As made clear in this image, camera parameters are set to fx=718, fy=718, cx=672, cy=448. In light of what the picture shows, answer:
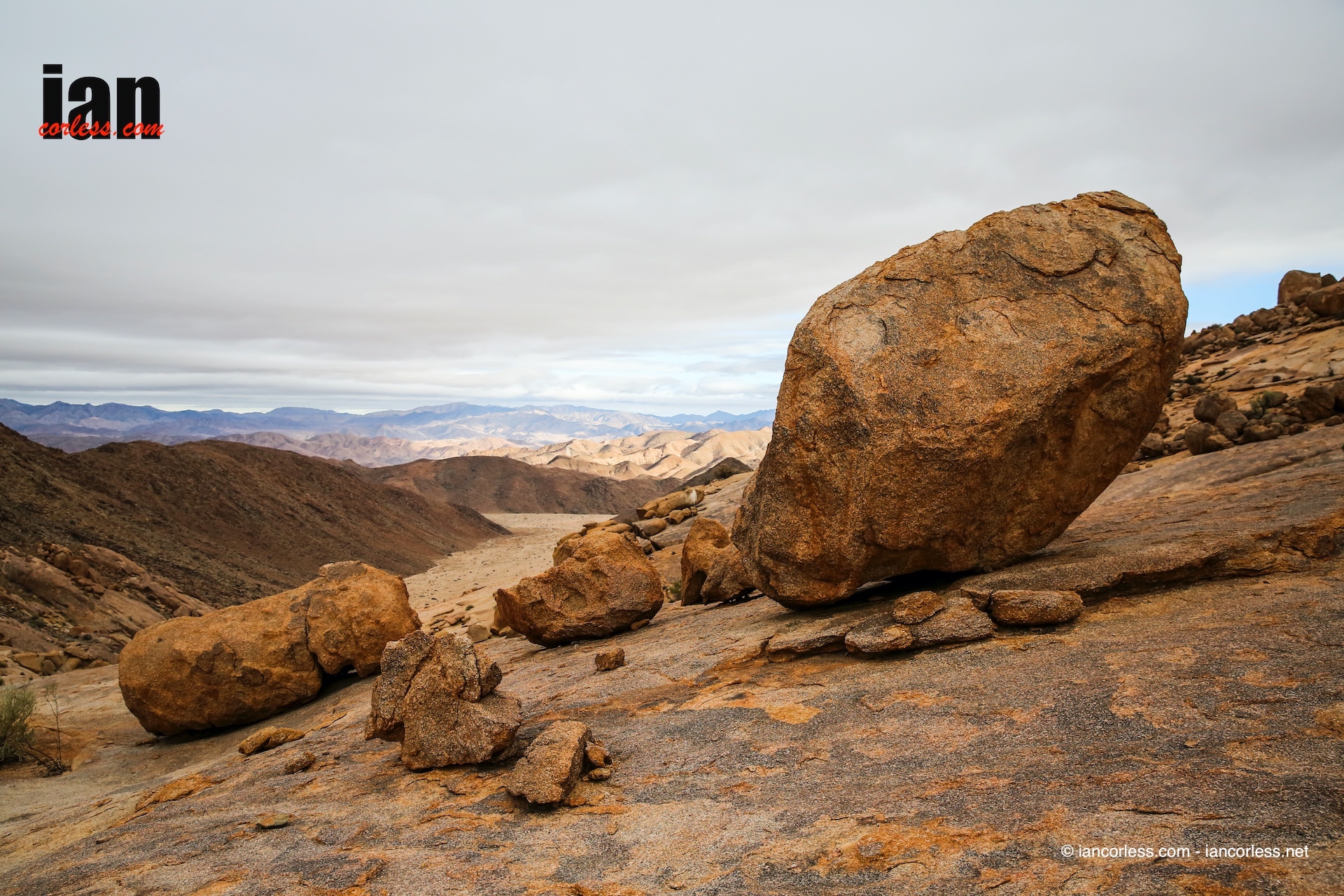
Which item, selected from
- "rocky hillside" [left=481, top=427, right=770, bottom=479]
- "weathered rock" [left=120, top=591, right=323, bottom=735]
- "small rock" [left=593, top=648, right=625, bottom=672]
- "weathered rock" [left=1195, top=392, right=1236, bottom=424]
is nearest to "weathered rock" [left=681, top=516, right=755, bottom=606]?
"small rock" [left=593, top=648, right=625, bottom=672]

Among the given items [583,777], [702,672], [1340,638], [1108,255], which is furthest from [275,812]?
[1108,255]

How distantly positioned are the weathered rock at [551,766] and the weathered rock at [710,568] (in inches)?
187

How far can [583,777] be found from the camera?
15.5 feet

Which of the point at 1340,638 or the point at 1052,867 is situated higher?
the point at 1340,638

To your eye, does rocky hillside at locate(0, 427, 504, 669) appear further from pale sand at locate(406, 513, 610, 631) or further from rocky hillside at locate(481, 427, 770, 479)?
rocky hillside at locate(481, 427, 770, 479)

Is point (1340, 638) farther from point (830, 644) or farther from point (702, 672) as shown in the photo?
point (702, 672)

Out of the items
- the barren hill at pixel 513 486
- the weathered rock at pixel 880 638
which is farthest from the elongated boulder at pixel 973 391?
the barren hill at pixel 513 486

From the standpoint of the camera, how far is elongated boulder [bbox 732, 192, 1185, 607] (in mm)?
5676

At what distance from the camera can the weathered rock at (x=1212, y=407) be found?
12641mm

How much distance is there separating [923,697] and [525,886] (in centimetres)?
271

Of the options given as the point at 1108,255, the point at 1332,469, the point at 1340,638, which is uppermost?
the point at 1108,255

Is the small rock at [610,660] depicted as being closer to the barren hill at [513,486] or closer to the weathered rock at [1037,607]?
the weathered rock at [1037,607]

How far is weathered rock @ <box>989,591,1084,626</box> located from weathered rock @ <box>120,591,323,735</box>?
8.89 meters

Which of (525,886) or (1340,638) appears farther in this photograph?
(1340,638)
